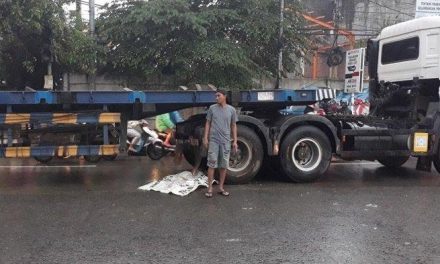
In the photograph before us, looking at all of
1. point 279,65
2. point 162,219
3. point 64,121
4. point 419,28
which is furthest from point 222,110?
point 279,65

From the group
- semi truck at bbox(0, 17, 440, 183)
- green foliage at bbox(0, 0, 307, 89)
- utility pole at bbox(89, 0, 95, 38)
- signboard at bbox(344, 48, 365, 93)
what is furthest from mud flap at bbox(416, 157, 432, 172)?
utility pole at bbox(89, 0, 95, 38)

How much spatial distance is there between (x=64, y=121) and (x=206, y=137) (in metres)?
2.48

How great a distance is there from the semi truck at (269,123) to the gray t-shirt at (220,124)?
723 mm

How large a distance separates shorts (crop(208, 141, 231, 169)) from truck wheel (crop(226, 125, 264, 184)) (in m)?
0.72

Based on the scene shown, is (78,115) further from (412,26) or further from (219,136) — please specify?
(412,26)

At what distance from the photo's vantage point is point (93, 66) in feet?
51.4

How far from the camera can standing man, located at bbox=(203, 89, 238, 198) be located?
25.1 feet

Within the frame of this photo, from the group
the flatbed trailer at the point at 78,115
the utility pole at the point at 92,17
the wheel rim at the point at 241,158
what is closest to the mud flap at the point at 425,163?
the flatbed trailer at the point at 78,115

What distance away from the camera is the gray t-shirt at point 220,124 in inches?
302

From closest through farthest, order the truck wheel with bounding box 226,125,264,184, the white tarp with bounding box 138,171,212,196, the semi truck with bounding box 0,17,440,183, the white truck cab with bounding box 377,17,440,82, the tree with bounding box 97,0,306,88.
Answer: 1. the white tarp with bounding box 138,171,212,196
2. the semi truck with bounding box 0,17,440,183
3. the truck wheel with bounding box 226,125,264,184
4. the white truck cab with bounding box 377,17,440,82
5. the tree with bounding box 97,0,306,88

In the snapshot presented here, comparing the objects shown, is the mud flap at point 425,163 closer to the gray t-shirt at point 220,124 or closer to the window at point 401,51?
the window at point 401,51

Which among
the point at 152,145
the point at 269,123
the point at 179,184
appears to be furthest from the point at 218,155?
the point at 152,145

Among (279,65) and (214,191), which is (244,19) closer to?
(279,65)

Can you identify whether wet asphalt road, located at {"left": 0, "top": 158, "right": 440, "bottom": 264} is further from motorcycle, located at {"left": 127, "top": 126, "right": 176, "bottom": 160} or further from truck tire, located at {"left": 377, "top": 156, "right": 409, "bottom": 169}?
motorcycle, located at {"left": 127, "top": 126, "right": 176, "bottom": 160}
